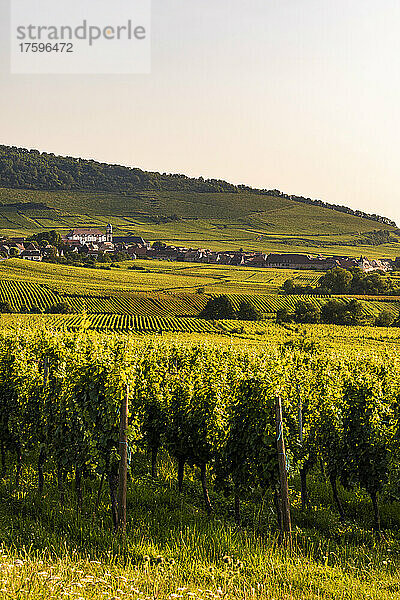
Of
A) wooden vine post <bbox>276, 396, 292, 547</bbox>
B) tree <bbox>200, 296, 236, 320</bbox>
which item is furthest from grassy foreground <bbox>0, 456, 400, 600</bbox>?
tree <bbox>200, 296, 236, 320</bbox>

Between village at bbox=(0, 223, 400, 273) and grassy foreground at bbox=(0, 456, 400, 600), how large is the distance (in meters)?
108

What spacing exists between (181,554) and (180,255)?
126 m

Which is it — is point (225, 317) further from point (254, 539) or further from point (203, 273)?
point (254, 539)

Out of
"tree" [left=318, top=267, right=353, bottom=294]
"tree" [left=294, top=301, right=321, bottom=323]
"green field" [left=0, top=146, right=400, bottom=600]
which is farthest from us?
"tree" [left=318, top=267, right=353, bottom=294]

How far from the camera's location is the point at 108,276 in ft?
314

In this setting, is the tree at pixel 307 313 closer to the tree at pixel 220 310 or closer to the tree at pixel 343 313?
the tree at pixel 343 313

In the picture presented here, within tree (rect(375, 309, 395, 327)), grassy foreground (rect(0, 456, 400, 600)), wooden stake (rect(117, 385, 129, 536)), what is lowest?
tree (rect(375, 309, 395, 327))

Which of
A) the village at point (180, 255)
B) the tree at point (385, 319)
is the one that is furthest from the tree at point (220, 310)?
the village at point (180, 255)

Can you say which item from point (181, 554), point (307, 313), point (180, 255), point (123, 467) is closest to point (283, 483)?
point (181, 554)

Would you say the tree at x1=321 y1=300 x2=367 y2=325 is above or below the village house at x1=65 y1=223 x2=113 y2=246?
below

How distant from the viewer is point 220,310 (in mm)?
70312

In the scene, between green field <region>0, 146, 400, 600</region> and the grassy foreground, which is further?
green field <region>0, 146, 400, 600</region>

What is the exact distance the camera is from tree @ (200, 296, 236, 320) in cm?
6988

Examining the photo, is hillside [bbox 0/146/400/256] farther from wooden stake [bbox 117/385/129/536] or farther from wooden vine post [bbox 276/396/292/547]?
wooden stake [bbox 117/385/129/536]
